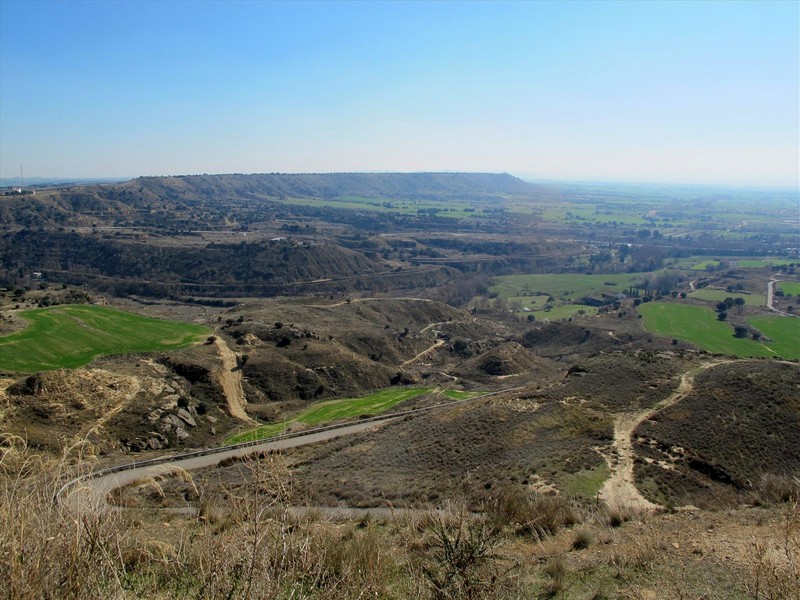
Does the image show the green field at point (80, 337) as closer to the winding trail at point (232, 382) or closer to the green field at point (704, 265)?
the winding trail at point (232, 382)

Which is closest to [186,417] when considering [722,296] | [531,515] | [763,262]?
[531,515]

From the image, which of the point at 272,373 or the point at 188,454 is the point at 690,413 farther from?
the point at 272,373

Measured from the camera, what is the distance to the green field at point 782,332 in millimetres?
58188

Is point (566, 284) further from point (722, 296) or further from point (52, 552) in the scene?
point (52, 552)

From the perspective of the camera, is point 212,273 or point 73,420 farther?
point 212,273

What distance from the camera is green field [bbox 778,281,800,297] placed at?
91.9 meters

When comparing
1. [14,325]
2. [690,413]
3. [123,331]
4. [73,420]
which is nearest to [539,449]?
[690,413]

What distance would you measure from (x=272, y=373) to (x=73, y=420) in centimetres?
1784

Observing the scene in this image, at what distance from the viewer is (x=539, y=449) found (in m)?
21.6

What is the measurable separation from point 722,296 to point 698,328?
2887cm

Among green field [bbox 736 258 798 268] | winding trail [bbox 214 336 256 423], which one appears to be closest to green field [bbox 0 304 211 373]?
winding trail [bbox 214 336 256 423]

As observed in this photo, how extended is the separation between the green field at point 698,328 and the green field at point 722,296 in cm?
963

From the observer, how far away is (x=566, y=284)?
121188mm

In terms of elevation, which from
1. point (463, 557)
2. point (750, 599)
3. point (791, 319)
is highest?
point (463, 557)
